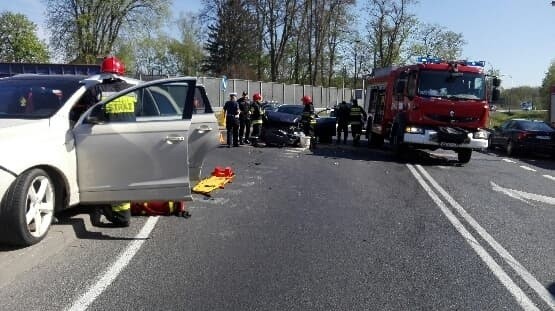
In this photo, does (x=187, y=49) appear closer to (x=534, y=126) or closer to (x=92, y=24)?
(x=92, y=24)

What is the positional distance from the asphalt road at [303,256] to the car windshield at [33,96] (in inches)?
50.1

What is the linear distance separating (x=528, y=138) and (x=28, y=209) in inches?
751

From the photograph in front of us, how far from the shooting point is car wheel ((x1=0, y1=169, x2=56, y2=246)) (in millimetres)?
4922

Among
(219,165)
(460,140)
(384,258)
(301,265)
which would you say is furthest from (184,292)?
(460,140)

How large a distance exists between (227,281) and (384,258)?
1.70 m

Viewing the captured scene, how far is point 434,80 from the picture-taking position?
1505cm

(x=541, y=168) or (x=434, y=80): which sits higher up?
(x=434, y=80)

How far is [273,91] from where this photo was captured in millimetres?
48688

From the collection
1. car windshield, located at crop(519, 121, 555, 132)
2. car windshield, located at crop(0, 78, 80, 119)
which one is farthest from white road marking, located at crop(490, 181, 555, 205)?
car windshield, located at crop(519, 121, 555, 132)

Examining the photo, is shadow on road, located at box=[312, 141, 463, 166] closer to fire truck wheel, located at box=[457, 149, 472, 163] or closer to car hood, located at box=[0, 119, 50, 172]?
fire truck wheel, located at box=[457, 149, 472, 163]

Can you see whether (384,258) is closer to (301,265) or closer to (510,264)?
(301,265)

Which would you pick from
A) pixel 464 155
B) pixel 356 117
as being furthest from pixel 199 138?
pixel 356 117

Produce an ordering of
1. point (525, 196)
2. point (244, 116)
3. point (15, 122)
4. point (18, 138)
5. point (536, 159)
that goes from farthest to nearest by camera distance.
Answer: point (536, 159)
point (244, 116)
point (525, 196)
point (15, 122)
point (18, 138)

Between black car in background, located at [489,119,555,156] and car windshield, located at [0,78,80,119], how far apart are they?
18.1 m
